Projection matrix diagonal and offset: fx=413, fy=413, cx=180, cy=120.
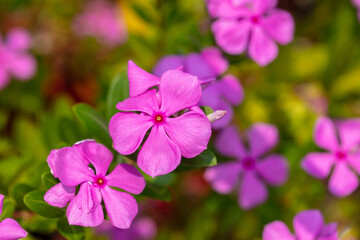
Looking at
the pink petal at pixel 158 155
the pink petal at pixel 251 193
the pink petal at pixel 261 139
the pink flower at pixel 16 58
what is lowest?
the pink petal at pixel 251 193

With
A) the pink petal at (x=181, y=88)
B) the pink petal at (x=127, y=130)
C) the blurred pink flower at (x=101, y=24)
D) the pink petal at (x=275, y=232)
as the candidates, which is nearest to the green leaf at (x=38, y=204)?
the pink petal at (x=127, y=130)

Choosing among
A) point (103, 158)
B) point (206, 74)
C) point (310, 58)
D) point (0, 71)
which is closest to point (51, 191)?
point (103, 158)

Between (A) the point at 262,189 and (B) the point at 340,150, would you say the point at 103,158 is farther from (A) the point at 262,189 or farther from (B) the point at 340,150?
(B) the point at 340,150

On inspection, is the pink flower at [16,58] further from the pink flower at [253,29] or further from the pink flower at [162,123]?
the pink flower at [162,123]

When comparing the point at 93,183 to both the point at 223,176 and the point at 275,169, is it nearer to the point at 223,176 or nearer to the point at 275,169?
the point at 223,176

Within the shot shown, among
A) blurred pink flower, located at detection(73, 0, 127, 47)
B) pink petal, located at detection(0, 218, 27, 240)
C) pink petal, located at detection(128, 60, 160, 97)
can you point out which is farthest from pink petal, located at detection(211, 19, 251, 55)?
blurred pink flower, located at detection(73, 0, 127, 47)

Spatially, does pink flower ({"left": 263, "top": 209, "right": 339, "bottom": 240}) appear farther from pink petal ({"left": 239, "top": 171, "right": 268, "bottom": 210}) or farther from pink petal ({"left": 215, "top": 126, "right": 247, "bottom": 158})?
pink petal ({"left": 215, "top": 126, "right": 247, "bottom": 158})
